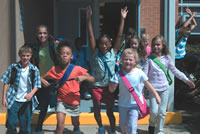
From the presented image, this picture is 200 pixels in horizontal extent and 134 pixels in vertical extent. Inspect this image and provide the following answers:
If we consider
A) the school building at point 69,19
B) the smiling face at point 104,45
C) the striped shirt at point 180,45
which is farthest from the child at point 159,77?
the striped shirt at point 180,45

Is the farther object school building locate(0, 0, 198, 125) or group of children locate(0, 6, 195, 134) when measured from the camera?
school building locate(0, 0, 198, 125)

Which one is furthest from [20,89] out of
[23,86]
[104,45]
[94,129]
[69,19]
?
[69,19]

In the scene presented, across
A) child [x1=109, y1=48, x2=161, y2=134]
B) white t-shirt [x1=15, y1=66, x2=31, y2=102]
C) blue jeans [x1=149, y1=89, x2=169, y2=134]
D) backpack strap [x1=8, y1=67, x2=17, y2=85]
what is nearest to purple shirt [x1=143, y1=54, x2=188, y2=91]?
blue jeans [x1=149, y1=89, x2=169, y2=134]

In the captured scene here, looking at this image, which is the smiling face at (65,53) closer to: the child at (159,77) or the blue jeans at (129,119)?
the blue jeans at (129,119)

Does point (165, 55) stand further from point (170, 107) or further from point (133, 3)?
point (133, 3)

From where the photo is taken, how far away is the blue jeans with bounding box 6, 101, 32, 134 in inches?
152

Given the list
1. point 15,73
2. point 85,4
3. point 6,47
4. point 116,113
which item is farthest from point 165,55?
point 85,4

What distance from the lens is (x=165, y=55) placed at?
4531mm

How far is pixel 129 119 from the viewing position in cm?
366

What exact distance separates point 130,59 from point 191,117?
3.14 meters

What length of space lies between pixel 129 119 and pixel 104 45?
125 centimetres

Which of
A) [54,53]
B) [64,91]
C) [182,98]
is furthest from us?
[182,98]

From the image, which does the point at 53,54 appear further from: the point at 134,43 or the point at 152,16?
the point at 152,16

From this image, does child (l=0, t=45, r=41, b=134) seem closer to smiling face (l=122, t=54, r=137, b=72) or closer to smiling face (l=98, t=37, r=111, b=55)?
smiling face (l=98, t=37, r=111, b=55)
